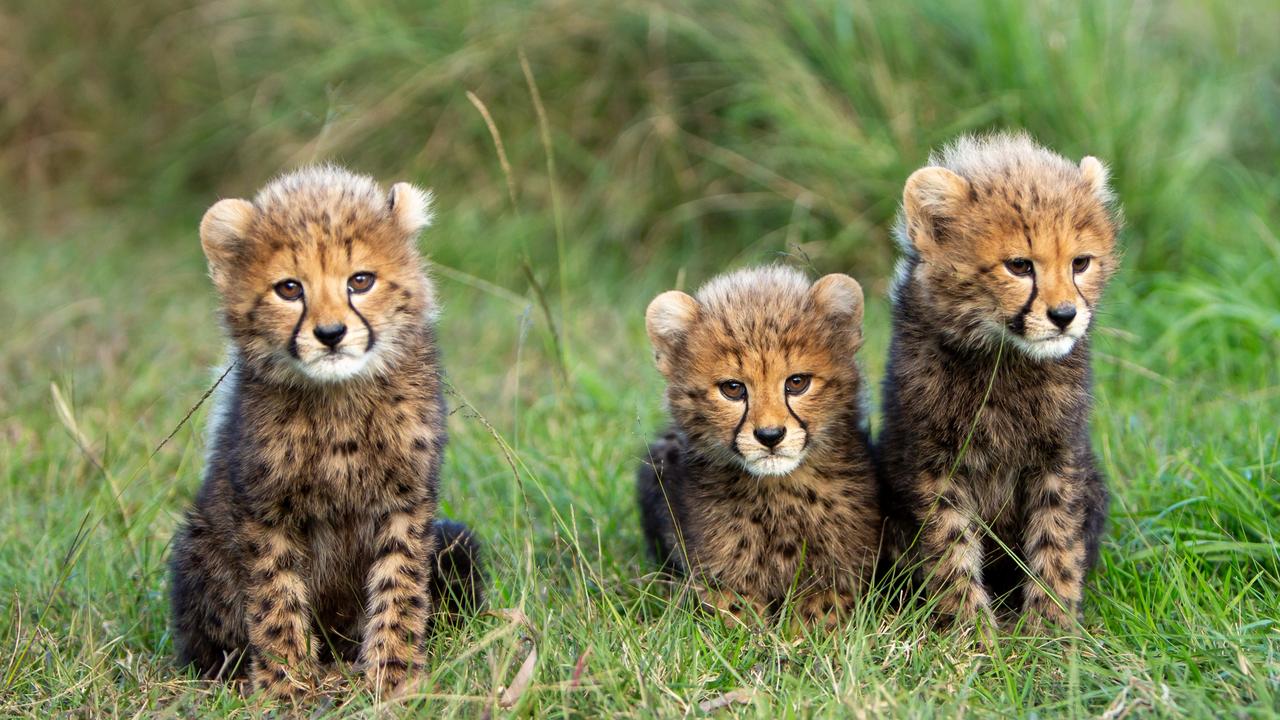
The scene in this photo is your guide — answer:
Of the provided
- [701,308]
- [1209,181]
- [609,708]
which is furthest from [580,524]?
[1209,181]

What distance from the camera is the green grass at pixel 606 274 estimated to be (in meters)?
3.37

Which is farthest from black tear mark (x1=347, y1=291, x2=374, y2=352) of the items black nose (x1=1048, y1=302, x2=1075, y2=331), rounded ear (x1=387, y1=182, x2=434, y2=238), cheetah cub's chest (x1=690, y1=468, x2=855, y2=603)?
black nose (x1=1048, y1=302, x2=1075, y2=331)

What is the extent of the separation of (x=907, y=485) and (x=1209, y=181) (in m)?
3.64

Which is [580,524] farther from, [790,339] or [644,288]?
[644,288]

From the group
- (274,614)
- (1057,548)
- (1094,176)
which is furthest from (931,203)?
(274,614)

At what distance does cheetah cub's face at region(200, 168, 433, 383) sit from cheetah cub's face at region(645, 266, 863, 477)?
2.36ft

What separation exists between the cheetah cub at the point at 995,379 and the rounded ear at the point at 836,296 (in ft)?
0.42

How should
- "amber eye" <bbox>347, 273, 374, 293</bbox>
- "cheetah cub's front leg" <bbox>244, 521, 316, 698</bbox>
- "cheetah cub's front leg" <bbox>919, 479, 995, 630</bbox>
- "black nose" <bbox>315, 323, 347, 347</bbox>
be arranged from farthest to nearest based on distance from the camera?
"cheetah cub's front leg" <bbox>919, 479, 995, 630</bbox> → "cheetah cub's front leg" <bbox>244, 521, 316, 698</bbox> → "amber eye" <bbox>347, 273, 374, 293</bbox> → "black nose" <bbox>315, 323, 347, 347</bbox>

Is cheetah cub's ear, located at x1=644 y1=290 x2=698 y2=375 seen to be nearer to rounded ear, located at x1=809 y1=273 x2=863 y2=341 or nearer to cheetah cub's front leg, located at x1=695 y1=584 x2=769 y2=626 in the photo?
rounded ear, located at x1=809 y1=273 x2=863 y2=341

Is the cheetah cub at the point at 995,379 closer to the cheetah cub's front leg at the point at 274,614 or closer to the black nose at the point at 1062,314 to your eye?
the black nose at the point at 1062,314

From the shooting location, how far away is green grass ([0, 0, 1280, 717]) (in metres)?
3.37

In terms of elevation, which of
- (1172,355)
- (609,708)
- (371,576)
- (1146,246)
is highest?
(1146,246)

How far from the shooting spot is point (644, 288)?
258 inches

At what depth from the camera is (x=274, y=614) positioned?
11.3ft
